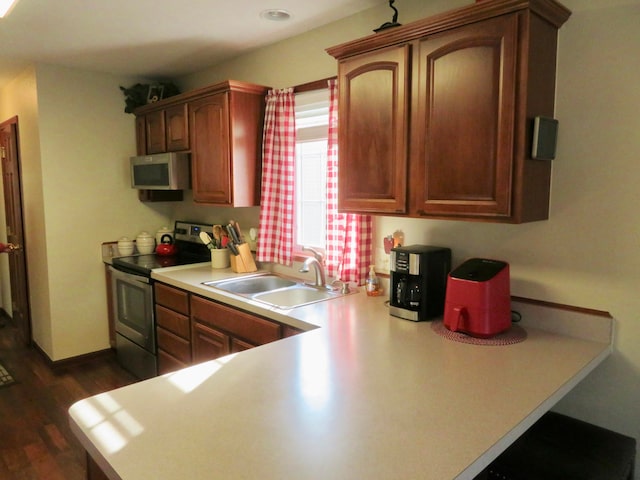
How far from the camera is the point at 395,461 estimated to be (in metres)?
1.00

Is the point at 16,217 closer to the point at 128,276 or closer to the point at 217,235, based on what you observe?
the point at 128,276

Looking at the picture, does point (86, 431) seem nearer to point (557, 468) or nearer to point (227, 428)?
point (227, 428)

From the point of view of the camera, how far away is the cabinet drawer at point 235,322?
2.21m

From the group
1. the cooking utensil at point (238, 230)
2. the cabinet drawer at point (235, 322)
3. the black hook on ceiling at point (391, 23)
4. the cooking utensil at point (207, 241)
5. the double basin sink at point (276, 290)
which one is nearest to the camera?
the black hook on ceiling at point (391, 23)

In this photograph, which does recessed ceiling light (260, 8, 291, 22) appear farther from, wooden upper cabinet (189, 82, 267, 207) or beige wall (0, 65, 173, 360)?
beige wall (0, 65, 173, 360)

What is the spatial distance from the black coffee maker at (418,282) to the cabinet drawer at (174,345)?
1417 millimetres

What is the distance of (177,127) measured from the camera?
10.9 ft

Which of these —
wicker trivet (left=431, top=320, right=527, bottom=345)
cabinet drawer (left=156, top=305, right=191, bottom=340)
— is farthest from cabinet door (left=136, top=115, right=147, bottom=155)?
wicker trivet (left=431, top=320, right=527, bottom=345)

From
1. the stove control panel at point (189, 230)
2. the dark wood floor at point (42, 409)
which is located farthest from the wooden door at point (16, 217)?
the stove control panel at point (189, 230)

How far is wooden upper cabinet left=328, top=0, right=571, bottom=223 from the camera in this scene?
157 centimetres

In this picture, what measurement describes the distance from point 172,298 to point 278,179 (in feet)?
3.35

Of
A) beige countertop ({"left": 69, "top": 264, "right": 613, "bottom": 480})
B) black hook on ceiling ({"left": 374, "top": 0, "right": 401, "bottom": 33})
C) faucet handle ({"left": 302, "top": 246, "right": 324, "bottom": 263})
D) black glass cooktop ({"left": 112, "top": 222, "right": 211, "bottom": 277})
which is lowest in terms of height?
beige countertop ({"left": 69, "top": 264, "right": 613, "bottom": 480})

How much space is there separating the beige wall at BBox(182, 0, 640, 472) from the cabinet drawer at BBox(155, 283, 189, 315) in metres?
1.91

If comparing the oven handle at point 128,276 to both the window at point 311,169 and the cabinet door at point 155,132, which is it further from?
the window at point 311,169
